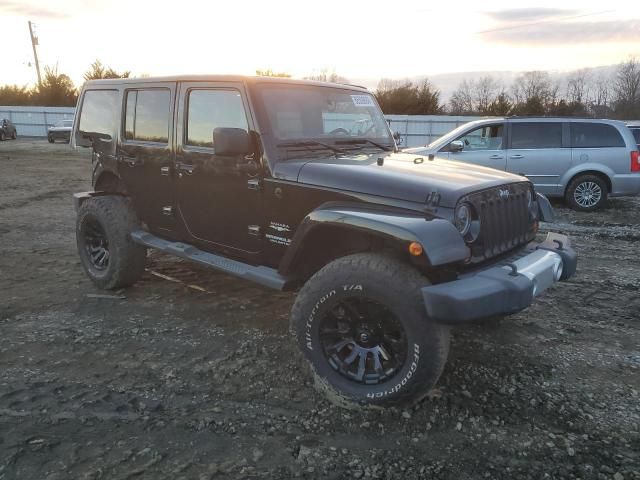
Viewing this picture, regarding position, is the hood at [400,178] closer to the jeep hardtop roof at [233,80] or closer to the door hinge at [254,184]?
the door hinge at [254,184]

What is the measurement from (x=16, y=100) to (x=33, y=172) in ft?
113

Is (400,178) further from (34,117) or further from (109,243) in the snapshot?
(34,117)

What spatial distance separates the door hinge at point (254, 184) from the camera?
11.8ft

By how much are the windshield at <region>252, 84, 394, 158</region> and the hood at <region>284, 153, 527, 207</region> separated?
0.34 metres

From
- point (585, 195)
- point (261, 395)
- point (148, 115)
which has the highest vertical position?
point (148, 115)

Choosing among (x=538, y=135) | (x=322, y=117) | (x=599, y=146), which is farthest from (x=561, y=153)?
(x=322, y=117)

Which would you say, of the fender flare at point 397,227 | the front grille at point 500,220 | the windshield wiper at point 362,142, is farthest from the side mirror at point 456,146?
the fender flare at point 397,227

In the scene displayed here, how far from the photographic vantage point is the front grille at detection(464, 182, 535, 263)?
3.07m

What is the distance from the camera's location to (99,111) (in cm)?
515

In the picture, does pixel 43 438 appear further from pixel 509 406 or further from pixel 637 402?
pixel 637 402

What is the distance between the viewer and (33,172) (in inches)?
572

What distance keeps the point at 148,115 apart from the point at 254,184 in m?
1.58

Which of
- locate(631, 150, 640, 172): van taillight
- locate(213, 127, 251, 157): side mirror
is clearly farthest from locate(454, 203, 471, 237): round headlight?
locate(631, 150, 640, 172): van taillight

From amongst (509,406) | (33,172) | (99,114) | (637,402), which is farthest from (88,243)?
(33,172)
